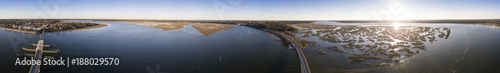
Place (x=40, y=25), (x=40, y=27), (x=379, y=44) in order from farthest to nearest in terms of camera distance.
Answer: (x=40, y=25) → (x=40, y=27) → (x=379, y=44)

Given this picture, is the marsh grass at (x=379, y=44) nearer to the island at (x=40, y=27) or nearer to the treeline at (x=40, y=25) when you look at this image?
the island at (x=40, y=27)

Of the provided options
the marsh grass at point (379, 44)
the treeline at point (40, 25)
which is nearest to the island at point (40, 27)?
the treeline at point (40, 25)

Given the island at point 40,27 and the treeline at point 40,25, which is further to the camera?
the treeline at point 40,25

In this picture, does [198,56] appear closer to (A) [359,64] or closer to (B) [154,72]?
(B) [154,72]

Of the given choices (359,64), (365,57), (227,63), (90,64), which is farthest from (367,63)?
(90,64)

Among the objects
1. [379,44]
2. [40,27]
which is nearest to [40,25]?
[40,27]

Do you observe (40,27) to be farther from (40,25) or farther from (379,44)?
(379,44)

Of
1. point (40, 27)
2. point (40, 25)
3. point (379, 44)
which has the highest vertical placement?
point (40, 25)

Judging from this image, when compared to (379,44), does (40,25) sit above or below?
above

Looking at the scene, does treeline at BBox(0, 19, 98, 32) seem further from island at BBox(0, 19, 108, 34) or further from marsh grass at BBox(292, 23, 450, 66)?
marsh grass at BBox(292, 23, 450, 66)

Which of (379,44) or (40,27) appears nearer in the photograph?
(379,44)

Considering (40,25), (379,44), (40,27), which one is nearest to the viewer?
(379,44)
